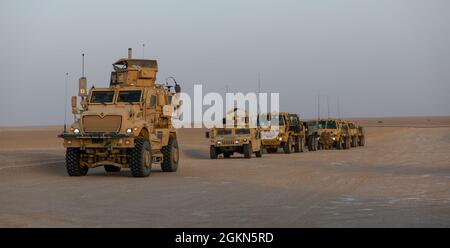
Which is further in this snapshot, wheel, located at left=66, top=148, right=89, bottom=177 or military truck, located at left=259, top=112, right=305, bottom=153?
military truck, located at left=259, top=112, right=305, bottom=153

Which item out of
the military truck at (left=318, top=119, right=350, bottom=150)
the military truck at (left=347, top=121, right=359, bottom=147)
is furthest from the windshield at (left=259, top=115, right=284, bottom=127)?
the military truck at (left=347, top=121, right=359, bottom=147)

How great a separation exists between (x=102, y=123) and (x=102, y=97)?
1660 millimetres

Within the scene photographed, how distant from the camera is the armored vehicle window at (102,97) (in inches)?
883

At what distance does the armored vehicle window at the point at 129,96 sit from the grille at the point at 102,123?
1.42 m

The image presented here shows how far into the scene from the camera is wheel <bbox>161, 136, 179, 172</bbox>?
23906mm

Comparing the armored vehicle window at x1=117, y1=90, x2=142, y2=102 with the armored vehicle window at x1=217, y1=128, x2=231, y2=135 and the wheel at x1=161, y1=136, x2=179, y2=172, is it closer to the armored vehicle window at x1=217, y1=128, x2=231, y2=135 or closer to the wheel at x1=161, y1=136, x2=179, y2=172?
the wheel at x1=161, y1=136, x2=179, y2=172

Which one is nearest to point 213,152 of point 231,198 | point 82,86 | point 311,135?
point 311,135

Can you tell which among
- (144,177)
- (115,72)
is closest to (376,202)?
(144,177)

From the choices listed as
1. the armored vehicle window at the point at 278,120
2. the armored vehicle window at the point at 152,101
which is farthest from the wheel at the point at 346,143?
the armored vehicle window at the point at 152,101

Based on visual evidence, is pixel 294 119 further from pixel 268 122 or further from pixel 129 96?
pixel 129 96

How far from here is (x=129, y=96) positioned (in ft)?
73.6

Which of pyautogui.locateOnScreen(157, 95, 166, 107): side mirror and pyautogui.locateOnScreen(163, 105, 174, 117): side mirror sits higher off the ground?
pyautogui.locateOnScreen(157, 95, 166, 107): side mirror

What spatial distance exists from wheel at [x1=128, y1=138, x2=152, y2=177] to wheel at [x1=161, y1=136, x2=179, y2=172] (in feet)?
8.10
